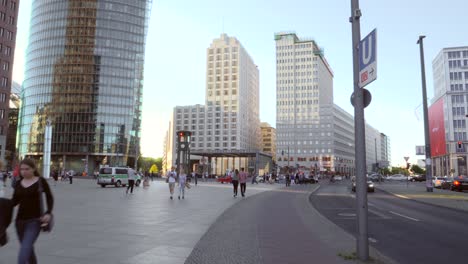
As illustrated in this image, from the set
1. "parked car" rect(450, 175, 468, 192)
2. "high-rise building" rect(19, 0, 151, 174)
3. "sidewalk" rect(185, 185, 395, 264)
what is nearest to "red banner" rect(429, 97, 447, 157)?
"parked car" rect(450, 175, 468, 192)

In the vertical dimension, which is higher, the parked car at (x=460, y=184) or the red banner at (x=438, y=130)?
the red banner at (x=438, y=130)

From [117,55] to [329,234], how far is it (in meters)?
116

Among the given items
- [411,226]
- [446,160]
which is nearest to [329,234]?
[411,226]

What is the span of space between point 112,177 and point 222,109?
132 m

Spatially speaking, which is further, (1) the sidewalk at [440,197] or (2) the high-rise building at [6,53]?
(2) the high-rise building at [6,53]

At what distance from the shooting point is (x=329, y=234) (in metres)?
9.12

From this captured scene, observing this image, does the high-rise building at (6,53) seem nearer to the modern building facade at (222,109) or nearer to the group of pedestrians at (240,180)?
the group of pedestrians at (240,180)

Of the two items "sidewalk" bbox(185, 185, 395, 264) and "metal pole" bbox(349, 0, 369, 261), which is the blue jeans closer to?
"sidewalk" bbox(185, 185, 395, 264)

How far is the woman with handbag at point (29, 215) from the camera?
4.55m

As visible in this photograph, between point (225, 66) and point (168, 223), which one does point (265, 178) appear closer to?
point (168, 223)

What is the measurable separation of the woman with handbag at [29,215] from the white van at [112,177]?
106 ft

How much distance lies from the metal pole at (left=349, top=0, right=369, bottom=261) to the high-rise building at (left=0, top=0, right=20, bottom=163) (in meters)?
82.7

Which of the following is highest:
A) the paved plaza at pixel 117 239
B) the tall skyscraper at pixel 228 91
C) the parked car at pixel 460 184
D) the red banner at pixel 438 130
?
the tall skyscraper at pixel 228 91

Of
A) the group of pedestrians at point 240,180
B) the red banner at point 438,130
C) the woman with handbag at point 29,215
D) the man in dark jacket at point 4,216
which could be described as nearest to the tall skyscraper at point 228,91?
the red banner at point 438,130
